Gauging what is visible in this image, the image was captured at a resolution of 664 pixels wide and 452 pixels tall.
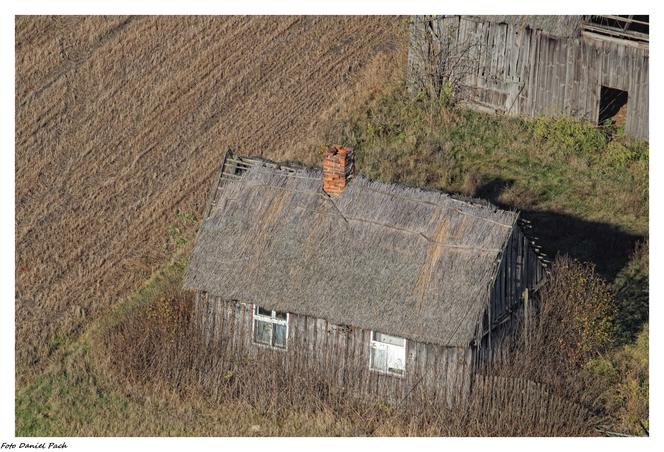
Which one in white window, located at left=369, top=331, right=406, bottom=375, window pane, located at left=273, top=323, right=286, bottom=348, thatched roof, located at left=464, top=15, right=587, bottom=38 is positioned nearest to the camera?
white window, located at left=369, top=331, right=406, bottom=375

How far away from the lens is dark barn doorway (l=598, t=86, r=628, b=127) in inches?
1718

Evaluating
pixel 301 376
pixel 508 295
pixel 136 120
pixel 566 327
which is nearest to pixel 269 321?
pixel 301 376

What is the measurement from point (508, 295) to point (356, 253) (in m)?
3.16

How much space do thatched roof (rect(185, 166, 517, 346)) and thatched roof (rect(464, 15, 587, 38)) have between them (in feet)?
41.0

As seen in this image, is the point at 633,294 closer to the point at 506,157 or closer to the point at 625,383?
the point at 625,383

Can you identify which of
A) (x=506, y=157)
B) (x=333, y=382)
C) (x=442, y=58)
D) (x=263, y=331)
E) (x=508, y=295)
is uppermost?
(x=442, y=58)

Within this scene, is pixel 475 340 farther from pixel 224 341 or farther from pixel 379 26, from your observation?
pixel 379 26

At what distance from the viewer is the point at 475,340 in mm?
30047

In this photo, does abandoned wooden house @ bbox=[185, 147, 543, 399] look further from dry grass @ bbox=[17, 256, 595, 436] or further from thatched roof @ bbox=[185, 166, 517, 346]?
dry grass @ bbox=[17, 256, 595, 436]

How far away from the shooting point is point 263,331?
31938 mm

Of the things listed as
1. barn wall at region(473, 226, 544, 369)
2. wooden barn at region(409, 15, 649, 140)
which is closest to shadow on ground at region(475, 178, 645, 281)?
barn wall at region(473, 226, 544, 369)

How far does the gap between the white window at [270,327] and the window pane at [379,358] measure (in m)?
1.87

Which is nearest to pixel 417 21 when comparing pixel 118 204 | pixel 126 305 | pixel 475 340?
pixel 118 204

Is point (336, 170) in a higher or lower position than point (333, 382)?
higher
